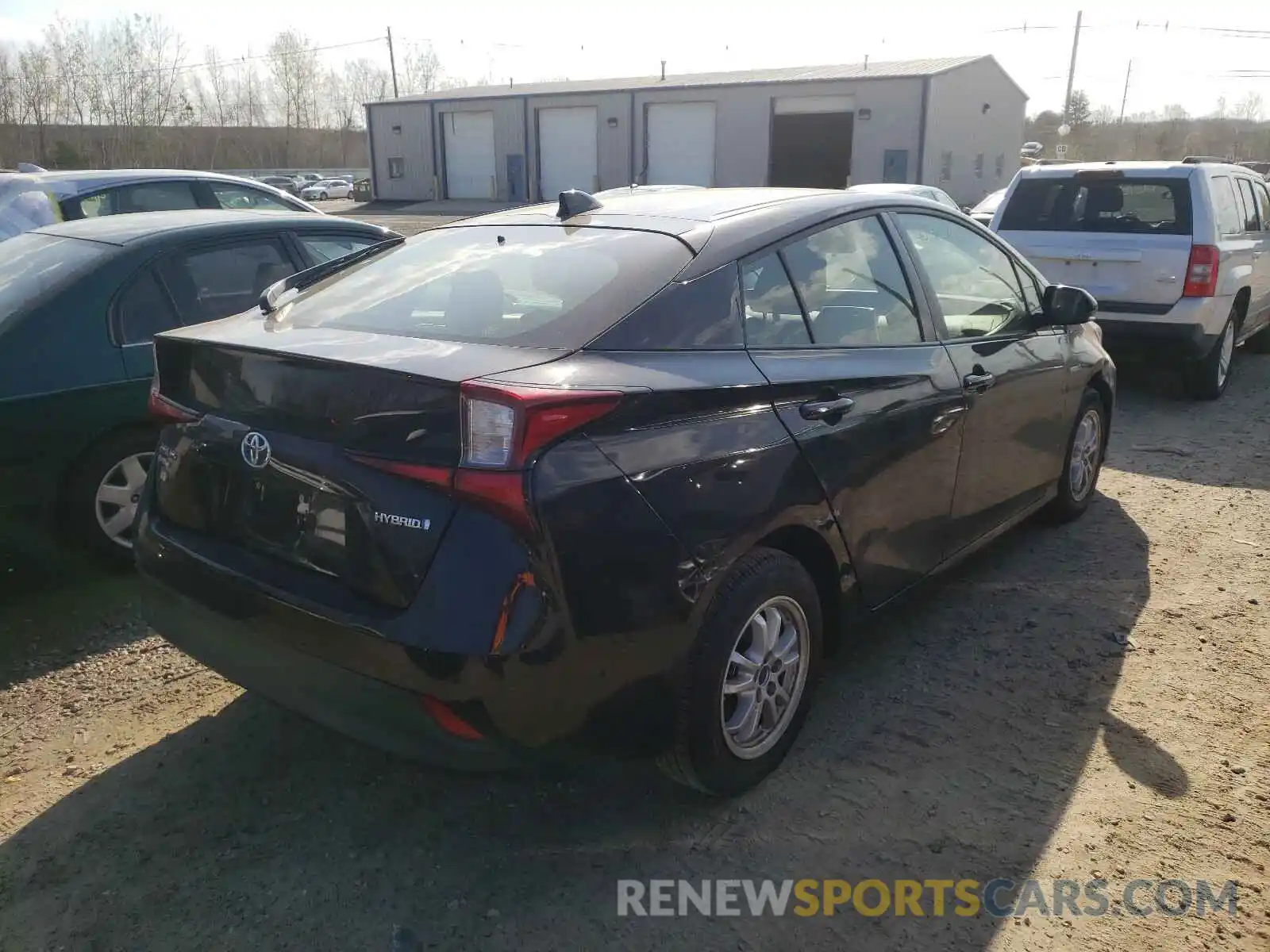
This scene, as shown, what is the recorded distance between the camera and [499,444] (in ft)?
7.10

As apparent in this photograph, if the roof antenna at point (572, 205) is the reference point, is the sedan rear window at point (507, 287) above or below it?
below

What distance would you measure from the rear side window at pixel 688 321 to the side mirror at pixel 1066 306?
217 centimetres

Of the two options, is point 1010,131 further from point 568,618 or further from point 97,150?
point 97,150

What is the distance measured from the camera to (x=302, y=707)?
8.05ft

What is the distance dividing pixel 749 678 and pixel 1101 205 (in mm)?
6753

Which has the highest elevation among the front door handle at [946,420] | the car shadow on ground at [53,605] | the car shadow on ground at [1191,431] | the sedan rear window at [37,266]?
the sedan rear window at [37,266]

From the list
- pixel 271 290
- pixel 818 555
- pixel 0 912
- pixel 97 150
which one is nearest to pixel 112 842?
pixel 0 912

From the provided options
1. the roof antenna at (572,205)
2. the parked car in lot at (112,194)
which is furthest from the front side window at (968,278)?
the parked car in lot at (112,194)

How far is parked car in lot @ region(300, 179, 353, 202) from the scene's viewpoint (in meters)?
49.0

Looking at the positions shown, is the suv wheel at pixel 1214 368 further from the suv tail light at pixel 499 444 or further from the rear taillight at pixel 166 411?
the rear taillight at pixel 166 411

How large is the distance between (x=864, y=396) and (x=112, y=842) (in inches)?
102

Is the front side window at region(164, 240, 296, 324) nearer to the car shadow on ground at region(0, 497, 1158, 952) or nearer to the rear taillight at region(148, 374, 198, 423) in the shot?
the rear taillight at region(148, 374, 198, 423)

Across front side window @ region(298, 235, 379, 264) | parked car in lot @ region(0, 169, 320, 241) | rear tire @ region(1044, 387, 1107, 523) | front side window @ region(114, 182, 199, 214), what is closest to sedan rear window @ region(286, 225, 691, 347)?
front side window @ region(298, 235, 379, 264)

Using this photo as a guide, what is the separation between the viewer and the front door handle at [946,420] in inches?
136
